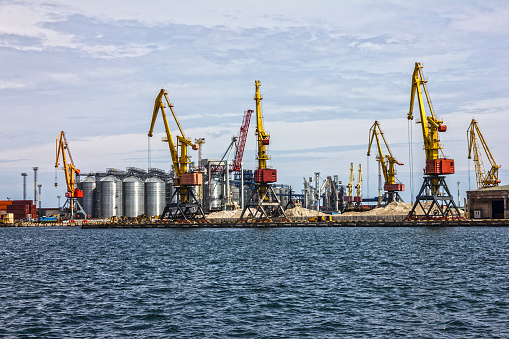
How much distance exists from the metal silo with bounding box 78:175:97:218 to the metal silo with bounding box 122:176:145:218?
1106 centimetres

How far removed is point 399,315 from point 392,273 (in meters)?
14.5

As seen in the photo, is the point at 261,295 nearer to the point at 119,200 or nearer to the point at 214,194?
the point at 119,200

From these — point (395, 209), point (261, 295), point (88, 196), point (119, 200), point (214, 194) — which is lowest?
point (261, 295)

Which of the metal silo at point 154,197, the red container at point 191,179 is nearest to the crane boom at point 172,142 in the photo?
the red container at point 191,179

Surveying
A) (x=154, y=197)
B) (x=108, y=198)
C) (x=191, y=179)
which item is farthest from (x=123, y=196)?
(x=191, y=179)

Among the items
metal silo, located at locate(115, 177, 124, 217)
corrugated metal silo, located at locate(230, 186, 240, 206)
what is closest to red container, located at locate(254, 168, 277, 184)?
metal silo, located at locate(115, 177, 124, 217)

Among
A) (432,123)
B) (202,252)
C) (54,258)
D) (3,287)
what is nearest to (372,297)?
(3,287)

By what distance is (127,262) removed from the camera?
52.4 m

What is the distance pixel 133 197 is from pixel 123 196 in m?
3.79

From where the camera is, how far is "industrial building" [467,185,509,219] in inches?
4990

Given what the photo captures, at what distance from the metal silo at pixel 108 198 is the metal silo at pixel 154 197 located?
31.4ft

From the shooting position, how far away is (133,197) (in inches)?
6737

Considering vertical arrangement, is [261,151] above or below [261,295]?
above

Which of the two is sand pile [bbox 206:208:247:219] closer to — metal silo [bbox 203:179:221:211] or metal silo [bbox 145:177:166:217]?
metal silo [bbox 203:179:221:211]
